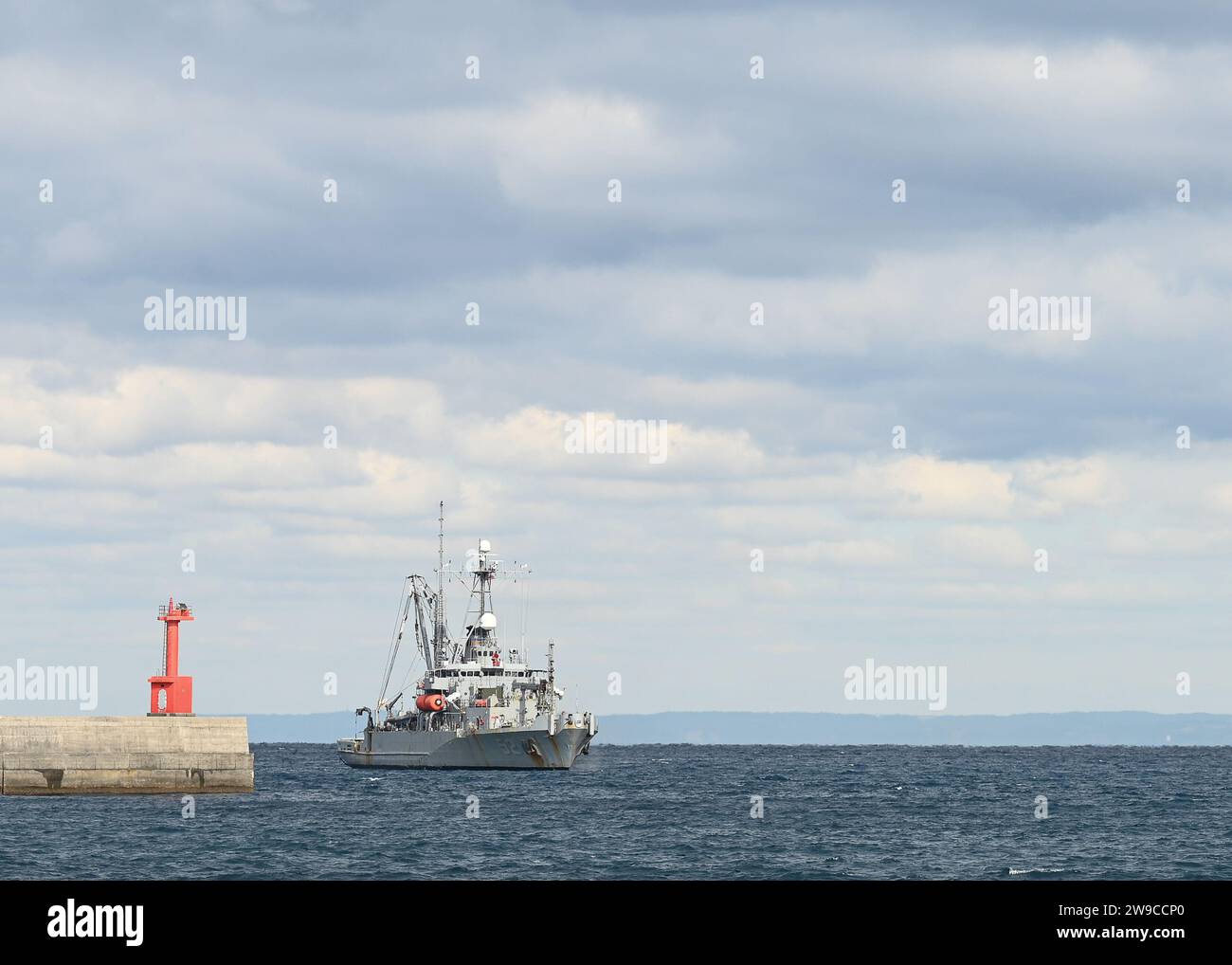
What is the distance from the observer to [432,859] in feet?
182

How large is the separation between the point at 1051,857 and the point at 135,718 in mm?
41297

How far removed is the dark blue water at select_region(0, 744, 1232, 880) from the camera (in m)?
52.2

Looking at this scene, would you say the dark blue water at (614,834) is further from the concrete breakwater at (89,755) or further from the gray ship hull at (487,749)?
the gray ship hull at (487,749)

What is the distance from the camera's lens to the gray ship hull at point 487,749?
126438 millimetres

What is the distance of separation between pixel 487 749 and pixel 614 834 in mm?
64226

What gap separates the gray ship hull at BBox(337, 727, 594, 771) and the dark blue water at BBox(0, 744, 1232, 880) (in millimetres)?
18456

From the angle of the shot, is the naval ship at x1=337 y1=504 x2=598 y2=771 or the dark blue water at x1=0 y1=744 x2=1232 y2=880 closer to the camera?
the dark blue water at x1=0 y1=744 x2=1232 y2=880

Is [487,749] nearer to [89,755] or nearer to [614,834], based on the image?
[89,755]

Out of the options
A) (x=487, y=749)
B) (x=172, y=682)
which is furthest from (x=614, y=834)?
(x=487, y=749)

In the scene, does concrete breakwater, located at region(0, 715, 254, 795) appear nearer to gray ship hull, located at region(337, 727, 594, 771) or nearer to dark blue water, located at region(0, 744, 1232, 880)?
dark blue water, located at region(0, 744, 1232, 880)

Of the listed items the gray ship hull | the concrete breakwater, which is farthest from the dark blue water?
the gray ship hull

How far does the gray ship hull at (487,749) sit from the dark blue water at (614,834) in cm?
1846
